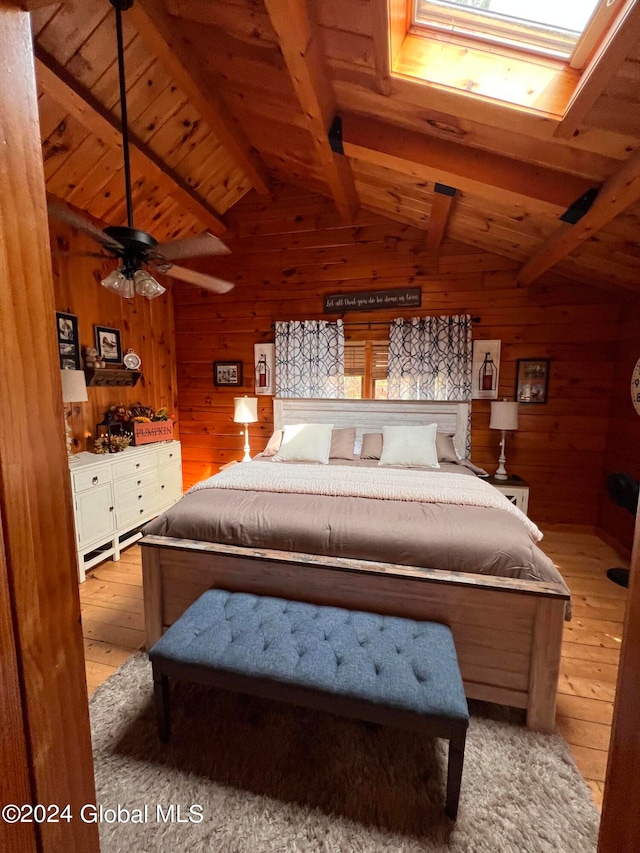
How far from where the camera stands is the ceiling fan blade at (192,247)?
6.22ft

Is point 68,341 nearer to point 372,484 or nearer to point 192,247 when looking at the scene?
point 192,247

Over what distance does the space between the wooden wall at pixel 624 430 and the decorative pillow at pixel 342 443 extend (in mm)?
2219

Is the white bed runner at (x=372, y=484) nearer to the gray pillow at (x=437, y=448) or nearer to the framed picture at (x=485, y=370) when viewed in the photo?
the gray pillow at (x=437, y=448)

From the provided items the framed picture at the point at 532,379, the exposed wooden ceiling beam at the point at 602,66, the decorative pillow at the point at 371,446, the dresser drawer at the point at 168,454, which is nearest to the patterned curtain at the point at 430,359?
the framed picture at the point at 532,379

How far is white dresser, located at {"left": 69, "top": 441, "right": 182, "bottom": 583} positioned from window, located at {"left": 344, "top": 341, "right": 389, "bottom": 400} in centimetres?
193

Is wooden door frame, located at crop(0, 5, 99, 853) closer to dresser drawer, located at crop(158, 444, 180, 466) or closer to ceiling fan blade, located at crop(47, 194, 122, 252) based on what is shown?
Result: ceiling fan blade, located at crop(47, 194, 122, 252)

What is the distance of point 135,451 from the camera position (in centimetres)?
318

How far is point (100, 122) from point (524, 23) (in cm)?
233

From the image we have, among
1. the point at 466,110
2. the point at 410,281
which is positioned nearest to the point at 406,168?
the point at 466,110

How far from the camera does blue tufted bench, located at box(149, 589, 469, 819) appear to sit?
3.81 feet

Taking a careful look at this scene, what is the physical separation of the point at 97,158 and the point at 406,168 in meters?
2.23

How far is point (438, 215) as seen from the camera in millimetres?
2816

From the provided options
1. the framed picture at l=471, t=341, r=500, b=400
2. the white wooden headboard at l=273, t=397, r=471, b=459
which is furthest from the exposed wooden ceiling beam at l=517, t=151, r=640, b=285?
the white wooden headboard at l=273, t=397, r=471, b=459

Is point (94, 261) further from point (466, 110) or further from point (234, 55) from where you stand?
point (466, 110)
